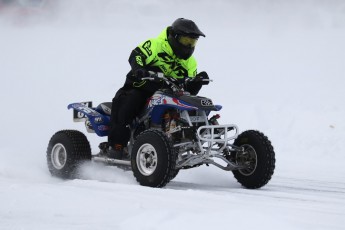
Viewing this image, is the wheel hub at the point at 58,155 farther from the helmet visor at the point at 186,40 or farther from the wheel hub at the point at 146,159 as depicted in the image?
the helmet visor at the point at 186,40

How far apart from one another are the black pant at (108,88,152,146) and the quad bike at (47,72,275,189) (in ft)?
0.33

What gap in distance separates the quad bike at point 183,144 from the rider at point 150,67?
0.14m

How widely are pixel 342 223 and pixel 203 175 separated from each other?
12.4 ft

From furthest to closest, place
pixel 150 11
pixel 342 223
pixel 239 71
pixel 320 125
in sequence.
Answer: pixel 150 11
pixel 239 71
pixel 320 125
pixel 342 223

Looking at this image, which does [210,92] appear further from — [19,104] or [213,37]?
[19,104]

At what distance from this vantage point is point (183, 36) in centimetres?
682

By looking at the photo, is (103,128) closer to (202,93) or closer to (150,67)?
(150,67)

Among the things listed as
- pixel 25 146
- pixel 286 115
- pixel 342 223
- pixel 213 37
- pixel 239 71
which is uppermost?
pixel 213 37

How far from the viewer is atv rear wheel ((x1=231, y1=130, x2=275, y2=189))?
6625 millimetres

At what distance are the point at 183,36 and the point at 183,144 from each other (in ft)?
4.21

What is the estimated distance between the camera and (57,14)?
1997cm

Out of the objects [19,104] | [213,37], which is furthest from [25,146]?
[213,37]

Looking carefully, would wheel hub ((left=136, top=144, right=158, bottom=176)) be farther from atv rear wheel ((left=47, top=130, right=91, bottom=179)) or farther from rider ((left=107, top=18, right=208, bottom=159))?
atv rear wheel ((left=47, top=130, right=91, bottom=179))

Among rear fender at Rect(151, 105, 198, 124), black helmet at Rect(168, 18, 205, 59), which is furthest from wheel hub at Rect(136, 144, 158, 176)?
black helmet at Rect(168, 18, 205, 59)
